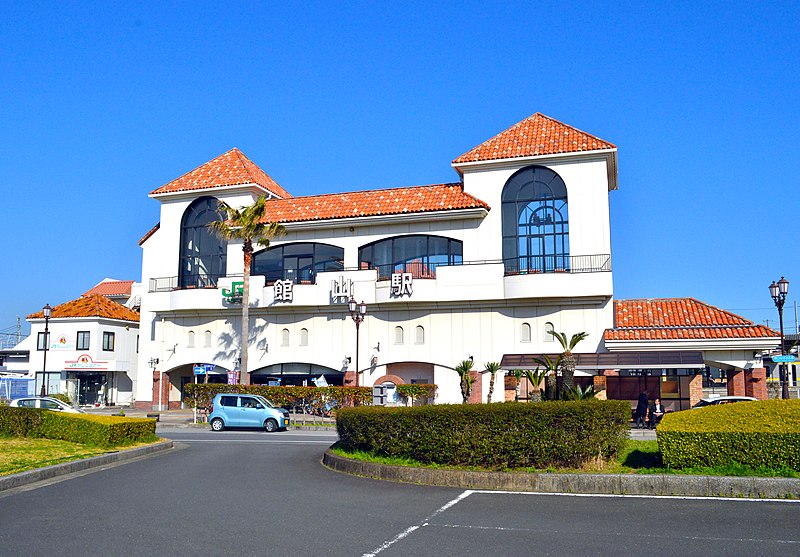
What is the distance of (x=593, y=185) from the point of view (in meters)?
37.7

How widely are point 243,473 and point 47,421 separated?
8.03 m

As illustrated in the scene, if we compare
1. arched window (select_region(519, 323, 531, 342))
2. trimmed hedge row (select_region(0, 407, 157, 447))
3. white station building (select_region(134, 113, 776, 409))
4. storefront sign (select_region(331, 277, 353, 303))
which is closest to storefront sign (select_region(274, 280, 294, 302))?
white station building (select_region(134, 113, 776, 409))

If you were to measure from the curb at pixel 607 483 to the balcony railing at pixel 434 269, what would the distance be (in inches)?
974

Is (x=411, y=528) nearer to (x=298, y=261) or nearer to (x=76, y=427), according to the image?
(x=76, y=427)

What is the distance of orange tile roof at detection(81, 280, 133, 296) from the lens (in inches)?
2924

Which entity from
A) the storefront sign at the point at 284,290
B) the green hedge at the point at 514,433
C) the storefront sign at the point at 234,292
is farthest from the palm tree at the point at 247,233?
the green hedge at the point at 514,433

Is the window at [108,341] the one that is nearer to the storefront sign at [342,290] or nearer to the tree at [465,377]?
the storefront sign at [342,290]

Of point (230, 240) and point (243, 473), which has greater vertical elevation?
point (230, 240)

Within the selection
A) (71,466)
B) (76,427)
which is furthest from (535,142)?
(71,466)

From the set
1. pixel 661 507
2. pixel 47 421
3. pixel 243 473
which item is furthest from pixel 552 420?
pixel 47 421

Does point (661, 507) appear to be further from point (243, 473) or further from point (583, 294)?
point (583, 294)

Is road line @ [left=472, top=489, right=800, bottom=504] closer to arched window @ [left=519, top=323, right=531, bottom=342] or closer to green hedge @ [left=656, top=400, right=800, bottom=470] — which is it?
green hedge @ [left=656, top=400, right=800, bottom=470]

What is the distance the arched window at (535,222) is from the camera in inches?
1497

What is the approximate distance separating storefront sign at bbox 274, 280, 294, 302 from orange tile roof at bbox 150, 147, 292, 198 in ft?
20.4
